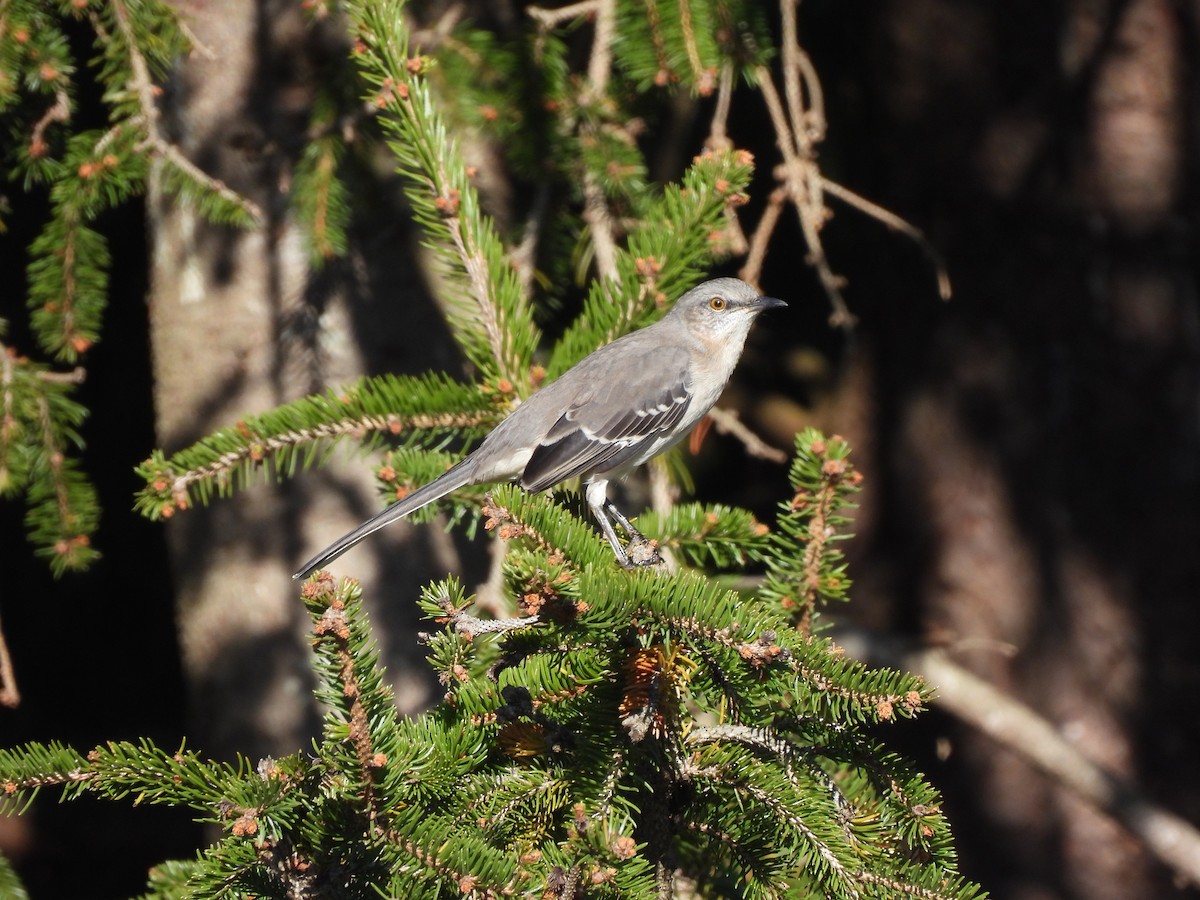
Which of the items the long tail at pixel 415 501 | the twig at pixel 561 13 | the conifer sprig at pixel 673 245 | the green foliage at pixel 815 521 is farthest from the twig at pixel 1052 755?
the twig at pixel 561 13

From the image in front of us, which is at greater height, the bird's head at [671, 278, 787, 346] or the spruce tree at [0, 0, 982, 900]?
the spruce tree at [0, 0, 982, 900]

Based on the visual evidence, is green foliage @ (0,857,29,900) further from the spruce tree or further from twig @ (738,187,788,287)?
twig @ (738,187,788,287)

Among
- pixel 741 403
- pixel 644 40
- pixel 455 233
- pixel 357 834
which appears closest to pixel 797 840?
pixel 357 834

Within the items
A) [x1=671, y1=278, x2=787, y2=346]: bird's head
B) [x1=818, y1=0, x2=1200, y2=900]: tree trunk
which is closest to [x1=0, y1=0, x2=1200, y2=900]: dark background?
[x1=818, y1=0, x2=1200, y2=900]: tree trunk

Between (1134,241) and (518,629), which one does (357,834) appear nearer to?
(518,629)

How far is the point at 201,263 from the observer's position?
13.1 ft

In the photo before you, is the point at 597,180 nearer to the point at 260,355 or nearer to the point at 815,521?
the point at 260,355

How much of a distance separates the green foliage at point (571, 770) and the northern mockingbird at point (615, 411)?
85 cm

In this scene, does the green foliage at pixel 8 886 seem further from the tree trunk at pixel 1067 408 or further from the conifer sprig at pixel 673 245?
the tree trunk at pixel 1067 408

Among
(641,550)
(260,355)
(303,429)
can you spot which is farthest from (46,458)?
(641,550)

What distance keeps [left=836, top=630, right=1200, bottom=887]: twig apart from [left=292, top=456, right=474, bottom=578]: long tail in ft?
5.94

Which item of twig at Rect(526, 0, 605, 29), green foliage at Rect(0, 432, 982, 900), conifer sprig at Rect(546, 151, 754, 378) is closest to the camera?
green foliage at Rect(0, 432, 982, 900)

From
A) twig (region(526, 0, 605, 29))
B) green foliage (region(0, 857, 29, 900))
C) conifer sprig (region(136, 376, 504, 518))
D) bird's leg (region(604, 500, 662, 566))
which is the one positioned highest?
twig (region(526, 0, 605, 29))

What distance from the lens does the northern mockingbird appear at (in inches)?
127
